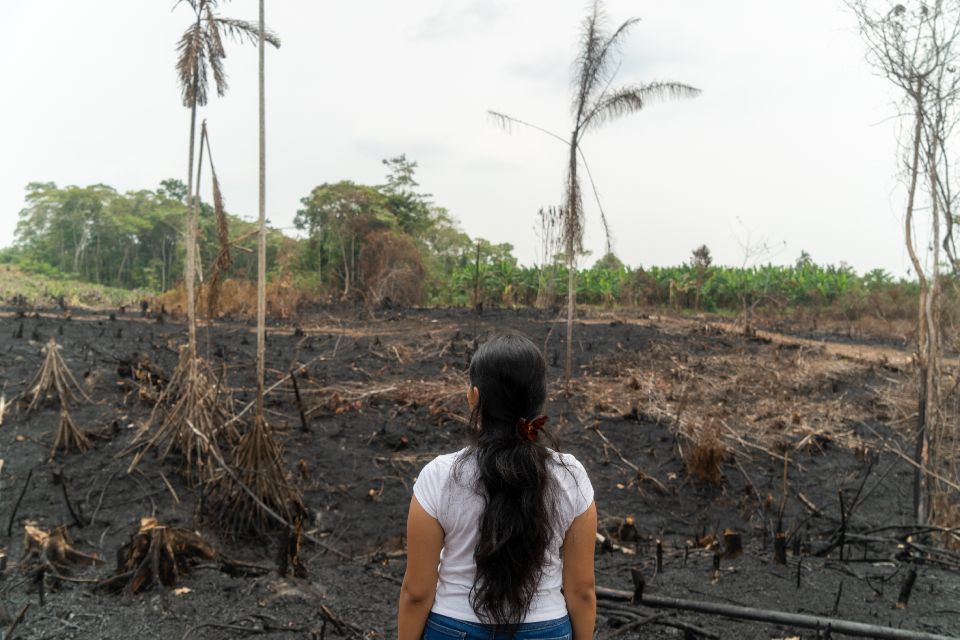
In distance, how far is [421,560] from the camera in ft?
6.00

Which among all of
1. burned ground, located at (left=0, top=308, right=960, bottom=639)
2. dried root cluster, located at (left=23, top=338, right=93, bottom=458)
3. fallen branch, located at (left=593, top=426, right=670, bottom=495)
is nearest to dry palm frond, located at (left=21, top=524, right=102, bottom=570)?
burned ground, located at (left=0, top=308, right=960, bottom=639)

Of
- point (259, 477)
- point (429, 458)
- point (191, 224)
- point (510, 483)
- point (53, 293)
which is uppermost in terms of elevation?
point (191, 224)

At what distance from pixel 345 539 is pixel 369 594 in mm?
1589

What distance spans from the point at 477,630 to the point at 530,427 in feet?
1.71

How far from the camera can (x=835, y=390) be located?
441 inches

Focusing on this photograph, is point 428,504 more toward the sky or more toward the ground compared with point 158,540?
more toward the sky

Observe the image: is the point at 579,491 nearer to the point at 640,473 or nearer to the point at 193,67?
the point at 193,67

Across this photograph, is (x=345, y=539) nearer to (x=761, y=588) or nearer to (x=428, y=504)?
(x=761, y=588)

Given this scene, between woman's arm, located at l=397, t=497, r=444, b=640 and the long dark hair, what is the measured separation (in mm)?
106

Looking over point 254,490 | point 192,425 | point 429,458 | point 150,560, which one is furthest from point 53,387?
point 150,560

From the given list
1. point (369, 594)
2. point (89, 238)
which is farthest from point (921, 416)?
point (89, 238)

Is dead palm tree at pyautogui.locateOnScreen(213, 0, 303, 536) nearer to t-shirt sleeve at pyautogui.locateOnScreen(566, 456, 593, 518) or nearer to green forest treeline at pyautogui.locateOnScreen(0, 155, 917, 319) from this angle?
t-shirt sleeve at pyautogui.locateOnScreen(566, 456, 593, 518)

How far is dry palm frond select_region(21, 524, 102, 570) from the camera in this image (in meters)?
4.74

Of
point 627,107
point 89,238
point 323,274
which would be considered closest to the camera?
point 627,107
